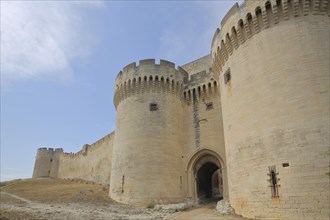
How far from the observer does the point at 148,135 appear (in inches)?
604

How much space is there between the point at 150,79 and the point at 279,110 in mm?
9287

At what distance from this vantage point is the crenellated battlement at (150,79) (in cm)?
1662

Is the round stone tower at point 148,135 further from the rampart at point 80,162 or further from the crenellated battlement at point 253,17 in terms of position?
the rampart at point 80,162

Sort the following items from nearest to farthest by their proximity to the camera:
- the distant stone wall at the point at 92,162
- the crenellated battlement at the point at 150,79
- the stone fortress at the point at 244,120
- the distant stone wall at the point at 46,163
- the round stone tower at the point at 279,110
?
the round stone tower at the point at 279,110, the stone fortress at the point at 244,120, the crenellated battlement at the point at 150,79, the distant stone wall at the point at 92,162, the distant stone wall at the point at 46,163

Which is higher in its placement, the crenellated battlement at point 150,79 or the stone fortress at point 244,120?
the crenellated battlement at point 150,79

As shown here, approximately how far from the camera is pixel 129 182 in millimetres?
14617

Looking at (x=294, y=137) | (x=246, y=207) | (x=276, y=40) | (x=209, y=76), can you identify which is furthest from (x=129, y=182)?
(x=276, y=40)

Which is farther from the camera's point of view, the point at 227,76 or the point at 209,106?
the point at 209,106

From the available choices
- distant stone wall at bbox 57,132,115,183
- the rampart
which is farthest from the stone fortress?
the rampart

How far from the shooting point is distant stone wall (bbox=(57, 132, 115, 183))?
25125 mm

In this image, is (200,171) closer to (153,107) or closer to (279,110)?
(153,107)

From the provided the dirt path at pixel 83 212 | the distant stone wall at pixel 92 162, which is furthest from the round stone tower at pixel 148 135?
the distant stone wall at pixel 92 162

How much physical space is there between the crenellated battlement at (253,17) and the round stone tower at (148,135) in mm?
4913

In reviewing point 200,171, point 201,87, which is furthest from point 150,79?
point 200,171
